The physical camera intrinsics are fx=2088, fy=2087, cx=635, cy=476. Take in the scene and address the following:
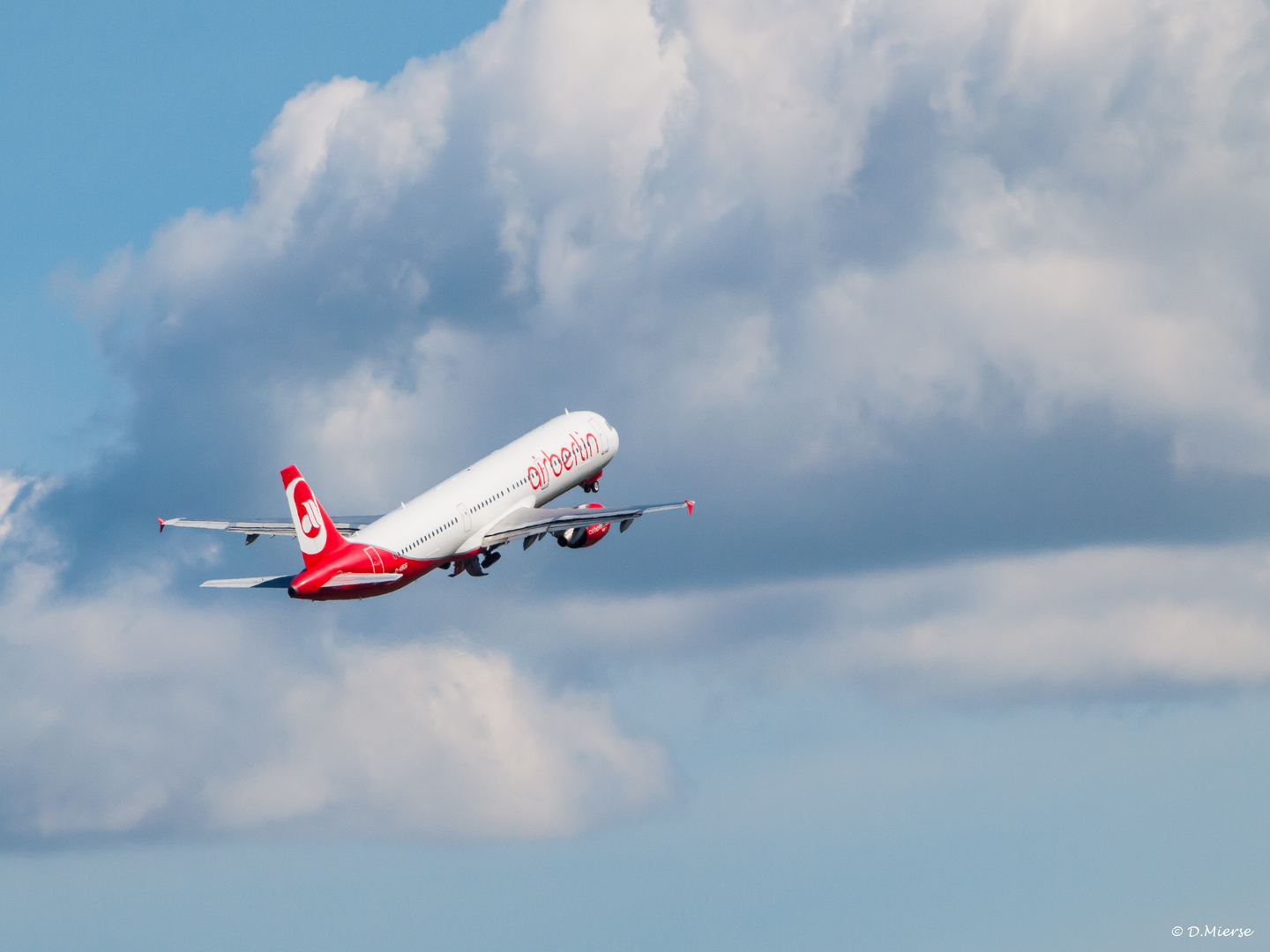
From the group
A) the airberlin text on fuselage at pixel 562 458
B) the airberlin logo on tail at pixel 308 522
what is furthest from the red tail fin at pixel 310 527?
the airberlin text on fuselage at pixel 562 458

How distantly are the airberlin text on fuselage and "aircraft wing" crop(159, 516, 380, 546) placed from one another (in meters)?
11.7

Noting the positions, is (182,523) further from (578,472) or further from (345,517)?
(578,472)

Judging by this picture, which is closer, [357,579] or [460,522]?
[357,579]

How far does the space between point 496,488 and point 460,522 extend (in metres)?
5.02

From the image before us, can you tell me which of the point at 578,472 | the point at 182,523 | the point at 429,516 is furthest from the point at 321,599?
the point at 578,472

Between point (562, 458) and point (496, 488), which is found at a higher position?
point (562, 458)

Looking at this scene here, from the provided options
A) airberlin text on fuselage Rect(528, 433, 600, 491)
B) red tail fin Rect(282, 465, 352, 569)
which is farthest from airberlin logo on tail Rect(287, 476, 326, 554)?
airberlin text on fuselage Rect(528, 433, 600, 491)

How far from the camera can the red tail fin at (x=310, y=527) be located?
124 metres

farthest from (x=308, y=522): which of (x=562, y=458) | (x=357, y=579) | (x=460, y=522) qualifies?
(x=562, y=458)

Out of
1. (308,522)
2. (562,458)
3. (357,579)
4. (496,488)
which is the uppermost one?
(562,458)

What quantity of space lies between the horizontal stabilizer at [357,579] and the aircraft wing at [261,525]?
439 inches

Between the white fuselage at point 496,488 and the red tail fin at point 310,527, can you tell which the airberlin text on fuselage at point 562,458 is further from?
the red tail fin at point 310,527

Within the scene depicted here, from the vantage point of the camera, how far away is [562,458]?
14488 centimetres

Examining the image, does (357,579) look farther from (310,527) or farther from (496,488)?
(496,488)
